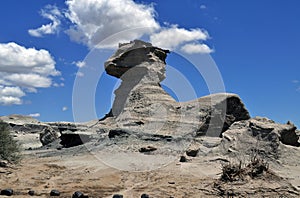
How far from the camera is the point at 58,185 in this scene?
9.79 meters

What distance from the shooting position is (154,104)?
22891 millimetres

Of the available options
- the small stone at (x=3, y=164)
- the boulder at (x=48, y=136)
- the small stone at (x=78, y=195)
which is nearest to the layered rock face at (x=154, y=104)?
the boulder at (x=48, y=136)

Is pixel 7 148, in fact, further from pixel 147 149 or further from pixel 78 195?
pixel 78 195

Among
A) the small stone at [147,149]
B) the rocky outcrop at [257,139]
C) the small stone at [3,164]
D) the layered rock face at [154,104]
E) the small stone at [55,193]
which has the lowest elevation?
the small stone at [55,193]

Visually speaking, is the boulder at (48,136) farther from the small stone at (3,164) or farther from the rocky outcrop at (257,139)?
the rocky outcrop at (257,139)

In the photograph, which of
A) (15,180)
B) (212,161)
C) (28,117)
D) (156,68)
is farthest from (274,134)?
(28,117)

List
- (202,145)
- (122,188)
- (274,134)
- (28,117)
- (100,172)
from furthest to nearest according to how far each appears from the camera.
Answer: (28,117)
(202,145)
(274,134)
(100,172)
(122,188)

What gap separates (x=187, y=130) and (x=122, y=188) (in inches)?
368

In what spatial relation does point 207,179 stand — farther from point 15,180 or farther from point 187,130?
point 187,130

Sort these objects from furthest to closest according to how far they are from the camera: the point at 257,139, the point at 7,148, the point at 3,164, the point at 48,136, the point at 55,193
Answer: the point at 48,136 → the point at 7,148 → the point at 257,139 → the point at 3,164 → the point at 55,193

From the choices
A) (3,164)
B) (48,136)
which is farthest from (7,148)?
(48,136)

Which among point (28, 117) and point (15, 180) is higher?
point (28, 117)

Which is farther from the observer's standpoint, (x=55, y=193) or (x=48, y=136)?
(x=48, y=136)

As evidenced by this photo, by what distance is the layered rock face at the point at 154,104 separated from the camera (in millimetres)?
18312
